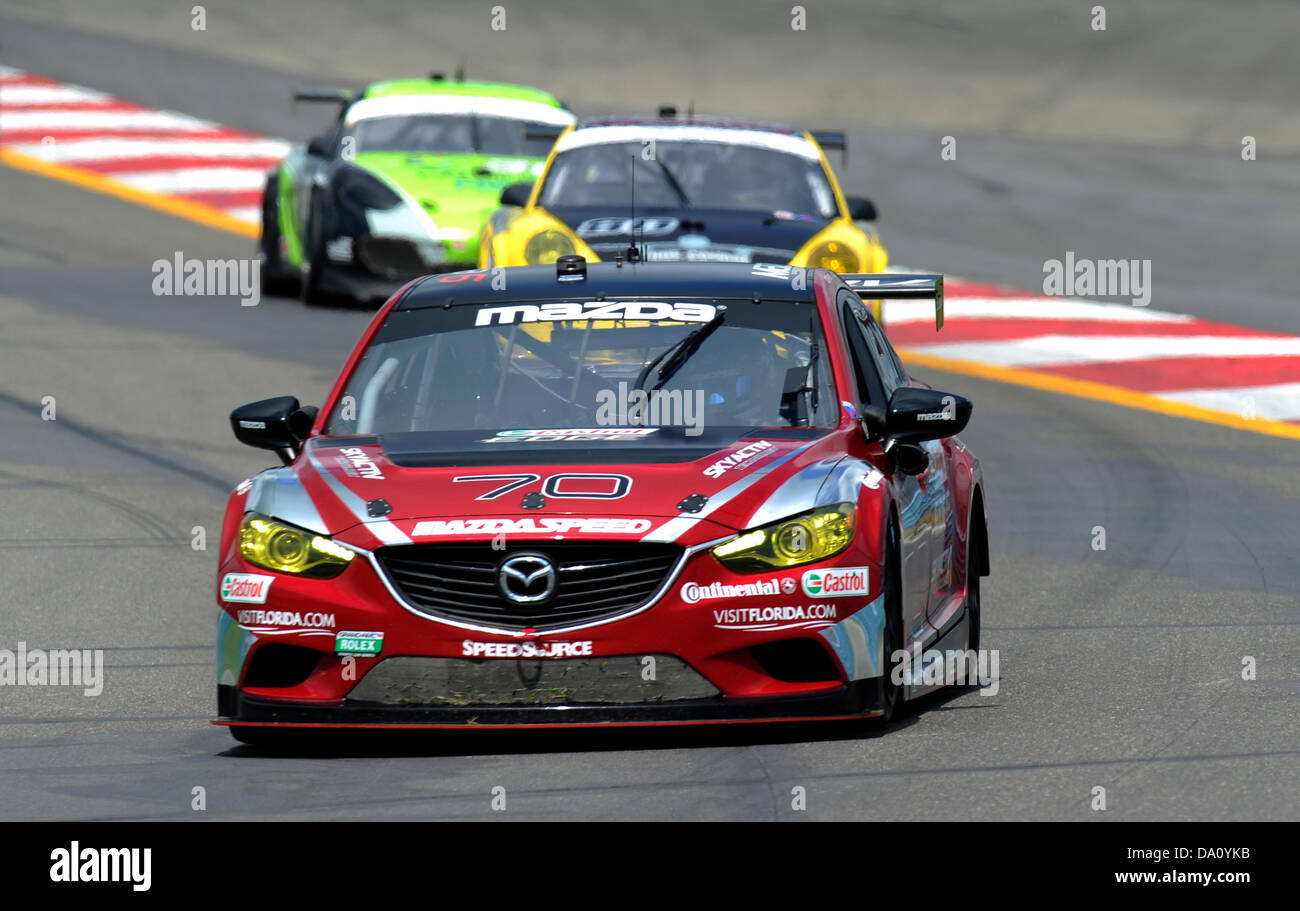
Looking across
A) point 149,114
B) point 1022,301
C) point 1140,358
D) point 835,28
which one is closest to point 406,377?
point 1140,358

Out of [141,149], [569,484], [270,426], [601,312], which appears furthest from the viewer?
[141,149]

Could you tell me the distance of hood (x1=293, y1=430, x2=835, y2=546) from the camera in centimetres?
712

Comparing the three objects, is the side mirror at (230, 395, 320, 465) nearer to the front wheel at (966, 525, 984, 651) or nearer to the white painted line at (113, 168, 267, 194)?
the front wheel at (966, 525, 984, 651)

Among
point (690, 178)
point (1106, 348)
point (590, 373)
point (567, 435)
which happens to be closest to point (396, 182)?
point (690, 178)

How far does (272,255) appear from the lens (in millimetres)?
18234

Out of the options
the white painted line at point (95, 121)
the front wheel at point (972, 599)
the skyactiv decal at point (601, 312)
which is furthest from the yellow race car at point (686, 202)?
the white painted line at point (95, 121)

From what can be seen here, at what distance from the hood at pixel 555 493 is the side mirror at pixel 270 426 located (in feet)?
1.67

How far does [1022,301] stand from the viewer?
18438 mm

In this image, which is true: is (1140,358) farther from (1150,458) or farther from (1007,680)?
(1007,680)

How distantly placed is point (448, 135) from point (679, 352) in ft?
32.6

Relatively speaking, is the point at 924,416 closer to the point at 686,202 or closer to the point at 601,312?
the point at 601,312

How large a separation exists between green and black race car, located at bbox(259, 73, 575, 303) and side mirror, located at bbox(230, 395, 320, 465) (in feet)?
27.9

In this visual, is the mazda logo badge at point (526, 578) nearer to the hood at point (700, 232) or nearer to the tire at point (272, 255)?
the hood at point (700, 232)

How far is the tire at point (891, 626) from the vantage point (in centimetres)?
729
